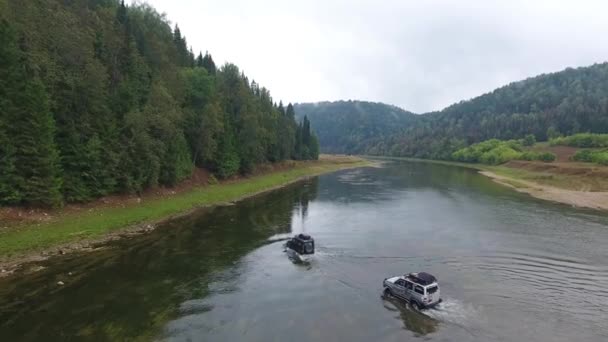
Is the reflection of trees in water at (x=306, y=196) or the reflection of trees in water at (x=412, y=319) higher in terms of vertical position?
the reflection of trees in water at (x=306, y=196)

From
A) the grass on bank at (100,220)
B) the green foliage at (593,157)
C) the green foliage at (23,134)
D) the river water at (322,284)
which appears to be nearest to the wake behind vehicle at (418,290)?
the river water at (322,284)

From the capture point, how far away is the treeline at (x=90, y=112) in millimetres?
42500

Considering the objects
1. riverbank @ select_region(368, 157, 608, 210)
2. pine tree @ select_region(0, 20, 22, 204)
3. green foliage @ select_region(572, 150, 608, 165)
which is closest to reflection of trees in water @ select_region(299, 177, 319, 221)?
pine tree @ select_region(0, 20, 22, 204)

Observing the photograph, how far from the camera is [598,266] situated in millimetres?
36375

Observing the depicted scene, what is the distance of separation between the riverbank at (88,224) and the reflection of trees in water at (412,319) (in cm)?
3056

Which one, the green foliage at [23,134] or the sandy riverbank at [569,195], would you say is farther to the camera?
the sandy riverbank at [569,195]

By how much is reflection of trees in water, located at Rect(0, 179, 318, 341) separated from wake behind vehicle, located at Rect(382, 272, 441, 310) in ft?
44.7

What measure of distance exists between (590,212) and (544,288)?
140ft

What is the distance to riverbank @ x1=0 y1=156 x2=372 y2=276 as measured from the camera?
3534 centimetres

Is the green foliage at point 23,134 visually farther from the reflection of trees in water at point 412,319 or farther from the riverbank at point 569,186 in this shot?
the riverbank at point 569,186

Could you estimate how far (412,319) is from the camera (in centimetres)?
2606

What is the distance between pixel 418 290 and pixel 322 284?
8.26 metres

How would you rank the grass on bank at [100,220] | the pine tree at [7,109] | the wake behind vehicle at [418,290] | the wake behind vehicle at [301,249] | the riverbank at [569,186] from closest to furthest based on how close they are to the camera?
the wake behind vehicle at [418,290], the grass on bank at [100,220], the wake behind vehicle at [301,249], the pine tree at [7,109], the riverbank at [569,186]

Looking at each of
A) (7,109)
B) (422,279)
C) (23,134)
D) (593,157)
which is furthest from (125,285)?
(593,157)
